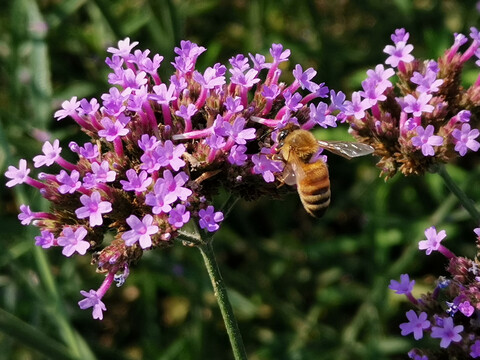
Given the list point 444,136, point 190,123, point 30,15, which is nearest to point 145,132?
point 190,123

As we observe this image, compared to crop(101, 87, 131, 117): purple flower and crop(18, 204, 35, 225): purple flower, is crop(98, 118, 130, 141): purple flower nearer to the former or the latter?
crop(101, 87, 131, 117): purple flower

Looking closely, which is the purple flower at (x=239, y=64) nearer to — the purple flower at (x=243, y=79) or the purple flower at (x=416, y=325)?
the purple flower at (x=243, y=79)

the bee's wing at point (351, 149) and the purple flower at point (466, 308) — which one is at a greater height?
the bee's wing at point (351, 149)

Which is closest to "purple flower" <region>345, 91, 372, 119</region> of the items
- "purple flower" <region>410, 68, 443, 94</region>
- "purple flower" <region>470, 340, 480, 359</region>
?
"purple flower" <region>410, 68, 443, 94</region>

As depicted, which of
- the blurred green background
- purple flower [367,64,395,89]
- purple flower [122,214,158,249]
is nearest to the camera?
purple flower [122,214,158,249]

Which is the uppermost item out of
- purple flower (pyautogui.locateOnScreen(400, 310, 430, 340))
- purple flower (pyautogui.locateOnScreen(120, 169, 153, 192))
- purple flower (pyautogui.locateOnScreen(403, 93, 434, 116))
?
purple flower (pyautogui.locateOnScreen(120, 169, 153, 192))

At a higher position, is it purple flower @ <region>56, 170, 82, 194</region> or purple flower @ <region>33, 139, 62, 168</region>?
purple flower @ <region>33, 139, 62, 168</region>

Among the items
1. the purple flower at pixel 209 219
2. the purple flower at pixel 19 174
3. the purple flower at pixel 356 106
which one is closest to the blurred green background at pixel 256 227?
the purple flower at pixel 19 174

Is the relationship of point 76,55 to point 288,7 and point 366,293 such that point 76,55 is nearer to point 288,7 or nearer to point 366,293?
point 288,7
